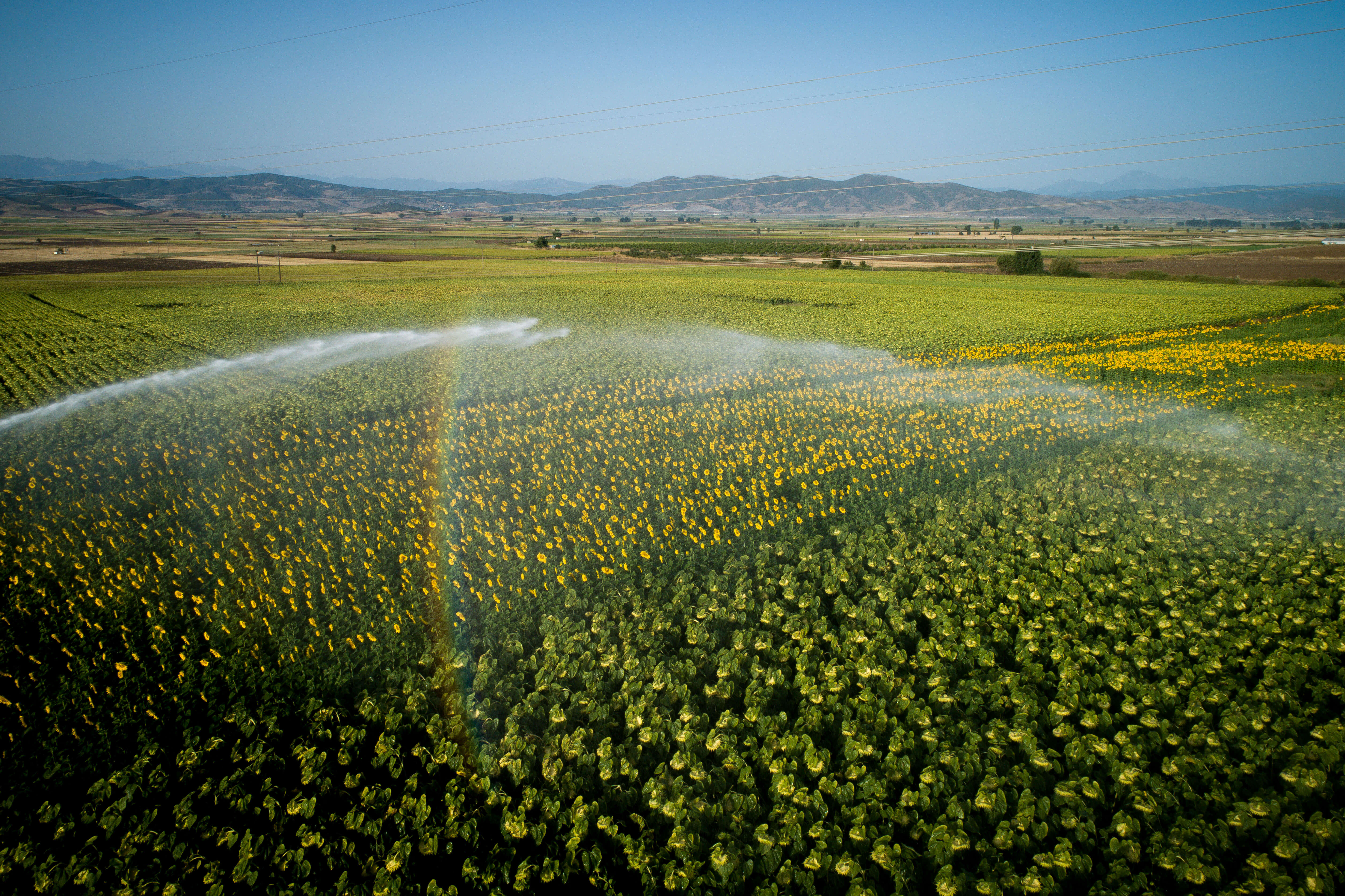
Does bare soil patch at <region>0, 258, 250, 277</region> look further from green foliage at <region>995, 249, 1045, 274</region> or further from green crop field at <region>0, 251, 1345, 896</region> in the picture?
green foliage at <region>995, 249, 1045, 274</region>

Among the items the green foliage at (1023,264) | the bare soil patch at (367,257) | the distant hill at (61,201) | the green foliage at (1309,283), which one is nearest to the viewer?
the green foliage at (1309,283)

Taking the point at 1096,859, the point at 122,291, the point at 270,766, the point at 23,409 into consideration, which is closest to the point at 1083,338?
the point at 1096,859

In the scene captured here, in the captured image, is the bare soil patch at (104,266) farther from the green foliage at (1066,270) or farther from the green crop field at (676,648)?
the green foliage at (1066,270)

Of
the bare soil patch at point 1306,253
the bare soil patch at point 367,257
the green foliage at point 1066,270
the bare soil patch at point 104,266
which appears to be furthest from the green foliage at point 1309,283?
the bare soil patch at point 104,266

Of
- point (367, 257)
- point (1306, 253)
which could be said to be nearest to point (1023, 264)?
point (1306, 253)

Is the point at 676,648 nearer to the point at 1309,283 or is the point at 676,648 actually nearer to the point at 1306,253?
the point at 1309,283

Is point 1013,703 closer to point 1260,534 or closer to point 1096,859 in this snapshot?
point 1096,859

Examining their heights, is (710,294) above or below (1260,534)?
above
